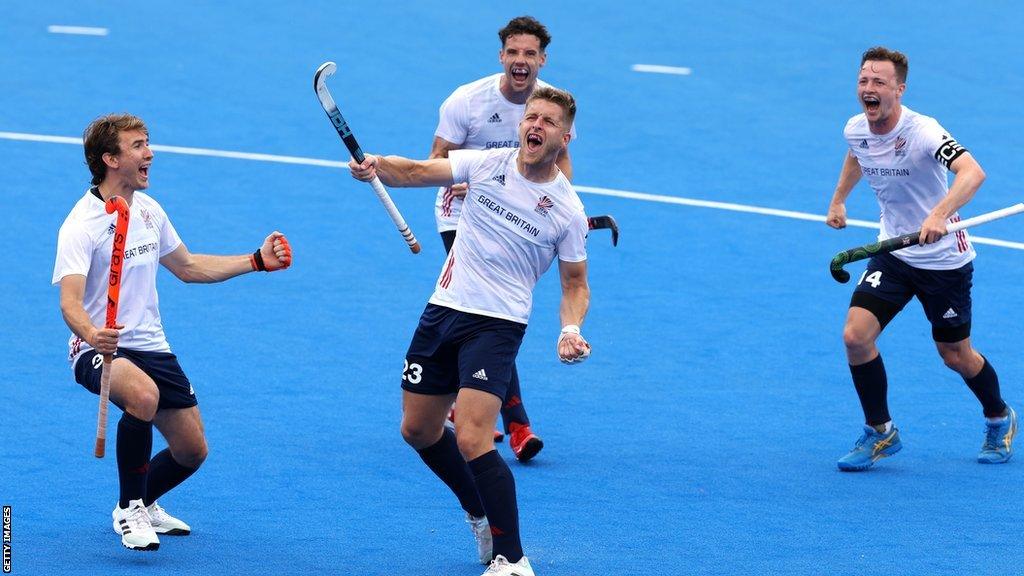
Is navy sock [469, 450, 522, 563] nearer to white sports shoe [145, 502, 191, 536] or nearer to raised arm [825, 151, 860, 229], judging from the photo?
white sports shoe [145, 502, 191, 536]

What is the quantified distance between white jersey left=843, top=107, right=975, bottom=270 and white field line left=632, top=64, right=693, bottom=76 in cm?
929

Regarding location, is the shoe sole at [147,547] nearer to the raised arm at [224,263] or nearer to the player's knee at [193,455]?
the player's knee at [193,455]

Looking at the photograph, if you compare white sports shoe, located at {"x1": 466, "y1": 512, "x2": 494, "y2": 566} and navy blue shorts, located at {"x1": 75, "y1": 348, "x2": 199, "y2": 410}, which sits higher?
navy blue shorts, located at {"x1": 75, "y1": 348, "x2": 199, "y2": 410}

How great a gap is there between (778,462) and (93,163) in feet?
14.2

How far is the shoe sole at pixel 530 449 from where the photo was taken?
31.0 feet

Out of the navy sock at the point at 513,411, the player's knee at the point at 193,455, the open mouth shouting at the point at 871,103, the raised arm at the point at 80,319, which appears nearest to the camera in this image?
the raised arm at the point at 80,319

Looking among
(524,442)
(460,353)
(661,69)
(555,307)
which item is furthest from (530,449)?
(661,69)

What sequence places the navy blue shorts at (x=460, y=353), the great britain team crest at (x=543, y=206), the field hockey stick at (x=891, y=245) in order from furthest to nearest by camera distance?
the field hockey stick at (x=891, y=245)
the great britain team crest at (x=543, y=206)
the navy blue shorts at (x=460, y=353)

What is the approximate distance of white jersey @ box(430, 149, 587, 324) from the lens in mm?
7703

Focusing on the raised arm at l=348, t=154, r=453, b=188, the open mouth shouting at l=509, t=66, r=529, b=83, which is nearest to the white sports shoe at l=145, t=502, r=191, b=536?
the raised arm at l=348, t=154, r=453, b=188

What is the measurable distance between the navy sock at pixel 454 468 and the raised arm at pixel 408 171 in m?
1.23

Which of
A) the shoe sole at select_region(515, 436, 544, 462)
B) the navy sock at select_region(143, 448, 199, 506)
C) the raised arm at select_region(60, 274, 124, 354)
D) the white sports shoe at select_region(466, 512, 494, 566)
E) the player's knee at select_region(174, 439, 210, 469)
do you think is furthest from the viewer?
the shoe sole at select_region(515, 436, 544, 462)

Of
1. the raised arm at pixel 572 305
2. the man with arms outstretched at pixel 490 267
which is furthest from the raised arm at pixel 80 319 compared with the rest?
the raised arm at pixel 572 305

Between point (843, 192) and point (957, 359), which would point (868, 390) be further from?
point (843, 192)
